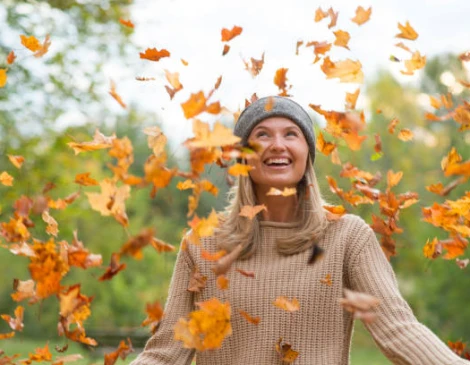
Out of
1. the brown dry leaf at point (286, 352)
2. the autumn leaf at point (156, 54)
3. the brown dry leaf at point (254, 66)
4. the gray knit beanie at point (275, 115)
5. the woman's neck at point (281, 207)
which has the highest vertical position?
the autumn leaf at point (156, 54)

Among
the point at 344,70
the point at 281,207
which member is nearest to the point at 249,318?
the point at 281,207

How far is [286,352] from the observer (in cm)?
259

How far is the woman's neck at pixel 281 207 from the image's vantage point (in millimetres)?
2888

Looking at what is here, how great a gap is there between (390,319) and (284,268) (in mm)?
486

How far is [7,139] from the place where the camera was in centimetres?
764

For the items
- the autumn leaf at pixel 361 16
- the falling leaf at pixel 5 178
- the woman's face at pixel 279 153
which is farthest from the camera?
the woman's face at pixel 279 153

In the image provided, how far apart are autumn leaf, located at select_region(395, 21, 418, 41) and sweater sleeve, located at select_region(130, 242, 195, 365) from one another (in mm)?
1114

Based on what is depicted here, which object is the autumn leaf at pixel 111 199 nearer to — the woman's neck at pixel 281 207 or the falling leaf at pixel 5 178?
the falling leaf at pixel 5 178

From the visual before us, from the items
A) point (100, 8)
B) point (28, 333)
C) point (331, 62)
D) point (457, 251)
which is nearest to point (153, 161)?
point (331, 62)

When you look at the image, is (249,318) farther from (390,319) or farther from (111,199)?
(111,199)

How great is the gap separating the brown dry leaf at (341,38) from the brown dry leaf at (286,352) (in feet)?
3.42

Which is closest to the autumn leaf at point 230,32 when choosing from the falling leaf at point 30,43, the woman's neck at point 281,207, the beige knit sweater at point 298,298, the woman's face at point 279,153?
the woman's face at point 279,153

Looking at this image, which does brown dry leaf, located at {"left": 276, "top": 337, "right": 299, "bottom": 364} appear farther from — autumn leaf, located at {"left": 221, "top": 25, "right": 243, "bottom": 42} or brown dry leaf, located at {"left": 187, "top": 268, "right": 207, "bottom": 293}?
autumn leaf, located at {"left": 221, "top": 25, "right": 243, "bottom": 42}

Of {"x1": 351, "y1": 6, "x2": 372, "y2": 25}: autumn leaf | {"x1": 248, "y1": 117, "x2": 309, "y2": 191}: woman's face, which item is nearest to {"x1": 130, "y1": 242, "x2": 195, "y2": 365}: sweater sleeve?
{"x1": 248, "y1": 117, "x2": 309, "y2": 191}: woman's face
